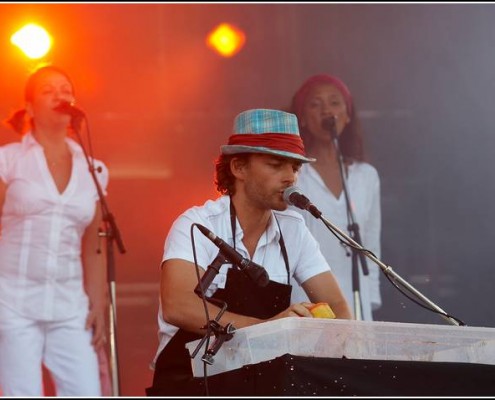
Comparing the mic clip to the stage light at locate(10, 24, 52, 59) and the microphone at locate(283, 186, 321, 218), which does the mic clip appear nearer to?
the microphone at locate(283, 186, 321, 218)

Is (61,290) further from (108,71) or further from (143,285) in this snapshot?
(108,71)

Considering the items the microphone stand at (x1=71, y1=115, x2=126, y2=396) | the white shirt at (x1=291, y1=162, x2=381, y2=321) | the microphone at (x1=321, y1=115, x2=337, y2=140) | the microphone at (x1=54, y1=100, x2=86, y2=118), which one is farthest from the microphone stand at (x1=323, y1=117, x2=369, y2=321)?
the microphone at (x1=54, y1=100, x2=86, y2=118)

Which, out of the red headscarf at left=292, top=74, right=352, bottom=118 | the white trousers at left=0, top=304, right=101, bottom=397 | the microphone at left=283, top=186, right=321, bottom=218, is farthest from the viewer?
the red headscarf at left=292, top=74, right=352, bottom=118

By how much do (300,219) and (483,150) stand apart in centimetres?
243

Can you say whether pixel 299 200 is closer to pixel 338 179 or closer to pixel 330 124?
pixel 330 124

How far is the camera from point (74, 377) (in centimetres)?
489

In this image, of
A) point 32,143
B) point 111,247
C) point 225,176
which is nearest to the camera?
point 225,176

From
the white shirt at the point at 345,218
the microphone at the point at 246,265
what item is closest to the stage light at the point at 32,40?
the white shirt at the point at 345,218

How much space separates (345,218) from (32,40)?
6.44 ft

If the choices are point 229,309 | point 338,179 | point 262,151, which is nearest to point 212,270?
point 229,309

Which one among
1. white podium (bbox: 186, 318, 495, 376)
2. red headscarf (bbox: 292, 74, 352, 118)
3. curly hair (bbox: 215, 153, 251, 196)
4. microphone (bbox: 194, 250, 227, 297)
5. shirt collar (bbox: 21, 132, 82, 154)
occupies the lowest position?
white podium (bbox: 186, 318, 495, 376)

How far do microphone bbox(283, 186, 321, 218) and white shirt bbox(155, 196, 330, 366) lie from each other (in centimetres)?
31

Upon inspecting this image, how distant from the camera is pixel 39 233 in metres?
4.99

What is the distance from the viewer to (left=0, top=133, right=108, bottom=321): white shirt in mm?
4949
